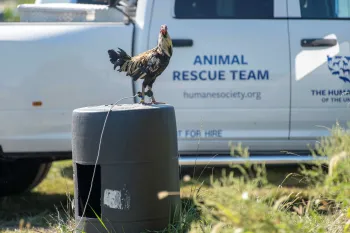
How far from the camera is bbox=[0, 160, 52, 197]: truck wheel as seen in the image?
22.6 ft

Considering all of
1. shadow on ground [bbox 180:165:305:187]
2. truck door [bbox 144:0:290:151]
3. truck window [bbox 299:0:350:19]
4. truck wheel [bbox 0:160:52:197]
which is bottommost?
shadow on ground [bbox 180:165:305:187]

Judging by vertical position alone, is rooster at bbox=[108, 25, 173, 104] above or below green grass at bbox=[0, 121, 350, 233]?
above

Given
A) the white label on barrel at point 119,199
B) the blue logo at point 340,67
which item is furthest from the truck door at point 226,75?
the white label on barrel at point 119,199

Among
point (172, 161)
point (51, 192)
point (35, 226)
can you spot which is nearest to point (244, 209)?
point (172, 161)

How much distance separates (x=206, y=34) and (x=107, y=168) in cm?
226

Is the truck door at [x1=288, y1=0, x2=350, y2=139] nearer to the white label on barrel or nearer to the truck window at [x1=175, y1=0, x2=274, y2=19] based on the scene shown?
the truck window at [x1=175, y1=0, x2=274, y2=19]

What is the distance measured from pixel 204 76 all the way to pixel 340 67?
1.08 m

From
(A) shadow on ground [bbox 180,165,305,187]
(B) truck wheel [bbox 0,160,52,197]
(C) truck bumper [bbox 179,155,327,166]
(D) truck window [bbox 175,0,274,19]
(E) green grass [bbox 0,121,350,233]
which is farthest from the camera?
(A) shadow on ground [bbox 180,165,305,187]

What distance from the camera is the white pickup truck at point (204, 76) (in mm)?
6309

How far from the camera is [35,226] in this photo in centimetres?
604

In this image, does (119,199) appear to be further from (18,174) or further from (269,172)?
(269,172)

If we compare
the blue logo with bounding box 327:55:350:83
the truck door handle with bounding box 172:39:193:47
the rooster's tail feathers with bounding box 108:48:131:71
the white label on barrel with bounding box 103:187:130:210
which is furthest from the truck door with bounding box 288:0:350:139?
the white label on barrel with bounding box 103:187:130:210

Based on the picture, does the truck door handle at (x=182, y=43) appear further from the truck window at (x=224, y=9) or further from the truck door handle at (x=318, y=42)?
the truck door handle at (x=318, y=42)

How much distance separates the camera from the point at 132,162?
4.43 meters
